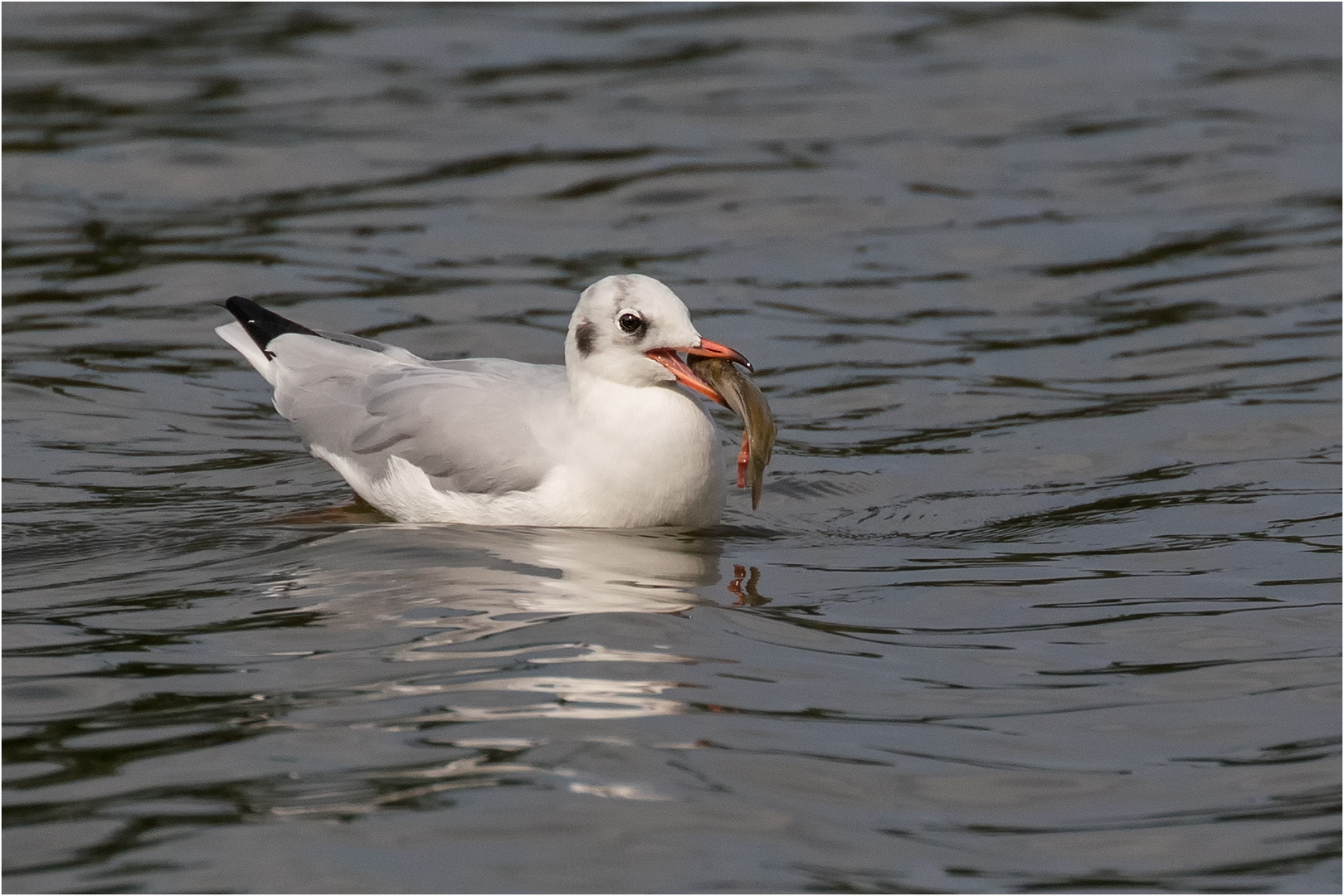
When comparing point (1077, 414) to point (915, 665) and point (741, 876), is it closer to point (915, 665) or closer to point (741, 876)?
point (915, 665)

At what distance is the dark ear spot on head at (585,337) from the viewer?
289 inches

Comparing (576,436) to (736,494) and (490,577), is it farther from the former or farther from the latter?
(736,494)

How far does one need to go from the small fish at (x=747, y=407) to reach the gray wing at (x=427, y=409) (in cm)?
61

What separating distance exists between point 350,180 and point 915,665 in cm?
860

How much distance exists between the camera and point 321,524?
7.71 m

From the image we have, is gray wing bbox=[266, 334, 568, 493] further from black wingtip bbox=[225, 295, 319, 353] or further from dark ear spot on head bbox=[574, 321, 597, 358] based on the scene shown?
dark ear spot on head bbox=[574, 321, 597, 358]

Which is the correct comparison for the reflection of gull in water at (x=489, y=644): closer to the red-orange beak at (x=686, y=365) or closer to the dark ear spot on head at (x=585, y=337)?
the red-orange beak at (x=686, y=365)

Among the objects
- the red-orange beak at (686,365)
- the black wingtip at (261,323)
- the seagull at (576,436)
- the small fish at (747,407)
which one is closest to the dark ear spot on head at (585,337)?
the seagull at (576,436)

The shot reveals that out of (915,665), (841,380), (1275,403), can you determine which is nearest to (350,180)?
(841,380)

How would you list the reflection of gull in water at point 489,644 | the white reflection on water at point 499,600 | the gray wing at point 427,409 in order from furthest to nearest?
the gray wing at point 427,409 < the white reflection on water at point 499,600 < the reflection of gull in water at point 489,644

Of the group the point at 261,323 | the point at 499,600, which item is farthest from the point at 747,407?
the point at 261,323

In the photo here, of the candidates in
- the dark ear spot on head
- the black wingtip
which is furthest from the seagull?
the black wingtip

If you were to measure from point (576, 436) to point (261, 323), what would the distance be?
2.14 m

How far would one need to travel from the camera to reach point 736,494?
8.50m
